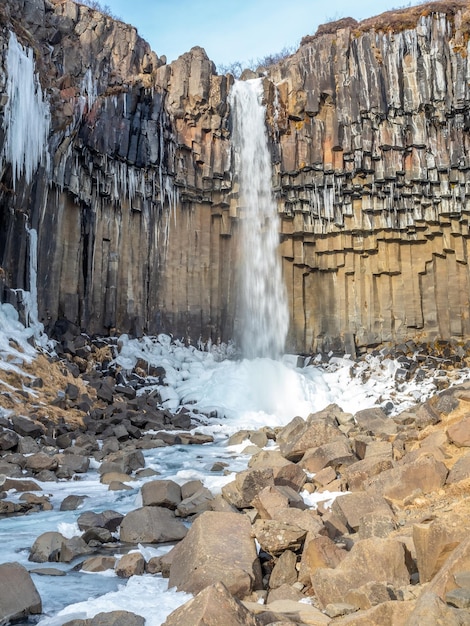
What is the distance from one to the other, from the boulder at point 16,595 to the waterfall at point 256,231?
18169 mm

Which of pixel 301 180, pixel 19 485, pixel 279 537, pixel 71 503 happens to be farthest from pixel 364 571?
pixel 301 180

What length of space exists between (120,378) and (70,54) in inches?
453

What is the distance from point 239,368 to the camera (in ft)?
64.2

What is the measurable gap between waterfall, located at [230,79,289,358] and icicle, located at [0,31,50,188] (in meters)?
8.17

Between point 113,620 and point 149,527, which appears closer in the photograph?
point 113,620

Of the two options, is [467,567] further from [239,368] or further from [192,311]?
[192,311]

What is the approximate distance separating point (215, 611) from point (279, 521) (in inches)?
72.8

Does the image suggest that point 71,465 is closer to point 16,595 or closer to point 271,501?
point 271,501

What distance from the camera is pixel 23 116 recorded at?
51.0 ft

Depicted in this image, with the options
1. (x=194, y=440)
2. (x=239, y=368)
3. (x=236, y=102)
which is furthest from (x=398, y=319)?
(x=194, y=440)

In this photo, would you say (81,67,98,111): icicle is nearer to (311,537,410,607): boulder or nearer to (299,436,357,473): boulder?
(299,436,357,473): boulder

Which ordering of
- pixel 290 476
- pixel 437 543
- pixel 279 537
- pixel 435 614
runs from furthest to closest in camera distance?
pixel 290 476
pixel 279 537
pixel 437 543
pixel 435 614

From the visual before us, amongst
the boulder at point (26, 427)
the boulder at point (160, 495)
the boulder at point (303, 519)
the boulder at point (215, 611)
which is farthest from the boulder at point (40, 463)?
the boulder at point (215, 611)

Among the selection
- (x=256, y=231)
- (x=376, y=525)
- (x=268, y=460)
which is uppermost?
(x=256, y=231)
